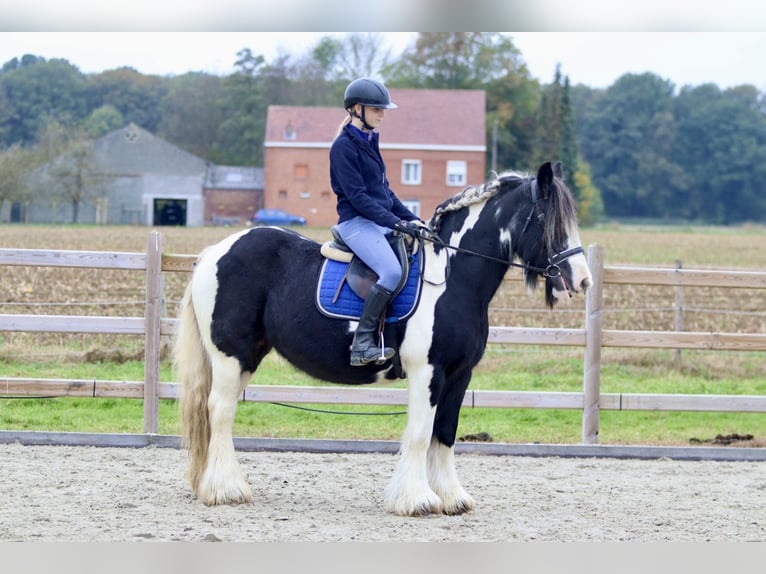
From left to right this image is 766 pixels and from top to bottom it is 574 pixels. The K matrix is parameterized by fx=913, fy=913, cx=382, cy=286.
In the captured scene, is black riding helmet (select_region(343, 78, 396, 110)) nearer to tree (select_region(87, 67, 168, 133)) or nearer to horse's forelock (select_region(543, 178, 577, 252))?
horse's forelock (select_region(543, 178, 577, 252))

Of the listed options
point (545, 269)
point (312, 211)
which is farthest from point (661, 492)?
point (312, 211)

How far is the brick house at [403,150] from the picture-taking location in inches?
2122

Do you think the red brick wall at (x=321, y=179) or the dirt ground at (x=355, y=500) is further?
the red brick wall at (x=321, y=179)

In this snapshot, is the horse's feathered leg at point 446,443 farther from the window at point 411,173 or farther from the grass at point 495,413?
the window at point 411,173

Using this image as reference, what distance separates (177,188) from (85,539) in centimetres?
5727

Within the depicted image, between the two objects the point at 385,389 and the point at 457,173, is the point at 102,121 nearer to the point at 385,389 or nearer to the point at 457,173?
the point at 457,173

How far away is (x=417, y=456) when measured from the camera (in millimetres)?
5641

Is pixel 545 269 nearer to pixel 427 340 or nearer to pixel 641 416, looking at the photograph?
pixel 427 340

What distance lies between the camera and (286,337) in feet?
19.3

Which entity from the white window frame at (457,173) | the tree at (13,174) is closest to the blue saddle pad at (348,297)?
the tree at (13,174)

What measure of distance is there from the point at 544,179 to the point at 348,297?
1.40 metres

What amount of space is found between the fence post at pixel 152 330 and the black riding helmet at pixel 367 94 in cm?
276

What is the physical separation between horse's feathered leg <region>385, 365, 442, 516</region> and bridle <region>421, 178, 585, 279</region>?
0.78 m

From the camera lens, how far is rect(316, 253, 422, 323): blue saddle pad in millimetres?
5629
